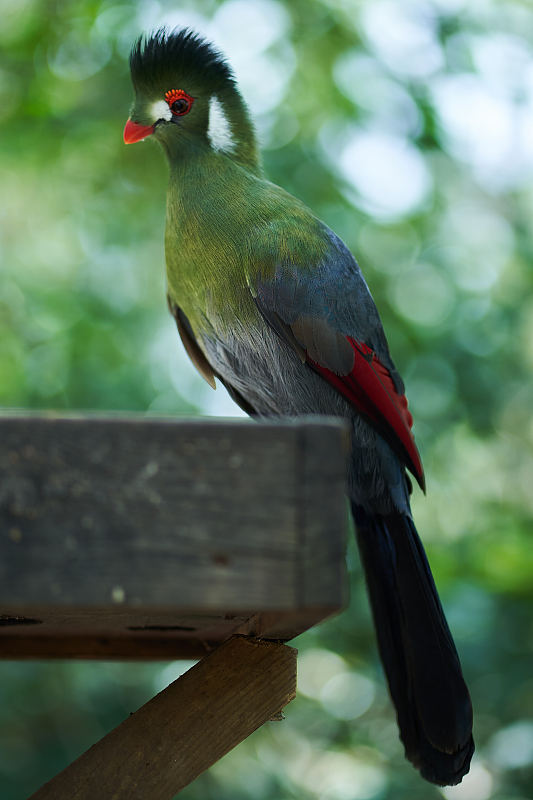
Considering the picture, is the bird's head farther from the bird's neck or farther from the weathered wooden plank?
the weathered wooden plank

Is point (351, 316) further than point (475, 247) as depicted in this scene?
No

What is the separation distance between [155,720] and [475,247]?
10.6 feet

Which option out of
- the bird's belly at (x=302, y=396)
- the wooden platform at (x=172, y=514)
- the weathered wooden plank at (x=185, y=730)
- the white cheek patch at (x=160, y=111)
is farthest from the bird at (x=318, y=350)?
the wooden platform at (x=172, y=514)

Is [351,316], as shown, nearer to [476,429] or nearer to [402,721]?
[402,721]

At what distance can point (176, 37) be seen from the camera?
2131 mm

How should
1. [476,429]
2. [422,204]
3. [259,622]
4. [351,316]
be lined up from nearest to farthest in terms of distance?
[259,622]
[351,316]
[476,429]
[422,204]

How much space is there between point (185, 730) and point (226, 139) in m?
1.41

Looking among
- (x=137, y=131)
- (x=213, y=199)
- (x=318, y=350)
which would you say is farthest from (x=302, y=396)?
(x=137, y=131)

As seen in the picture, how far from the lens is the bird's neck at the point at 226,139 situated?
83.5 inches

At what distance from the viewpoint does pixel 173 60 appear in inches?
84.6

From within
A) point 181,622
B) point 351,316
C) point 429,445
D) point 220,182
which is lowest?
point 429,445

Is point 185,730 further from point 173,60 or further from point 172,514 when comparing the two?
point 173,60

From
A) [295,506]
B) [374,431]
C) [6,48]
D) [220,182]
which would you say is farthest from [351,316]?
[6,48]

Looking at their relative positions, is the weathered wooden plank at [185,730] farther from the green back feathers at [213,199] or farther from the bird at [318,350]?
the green back feathers at [213,199]
